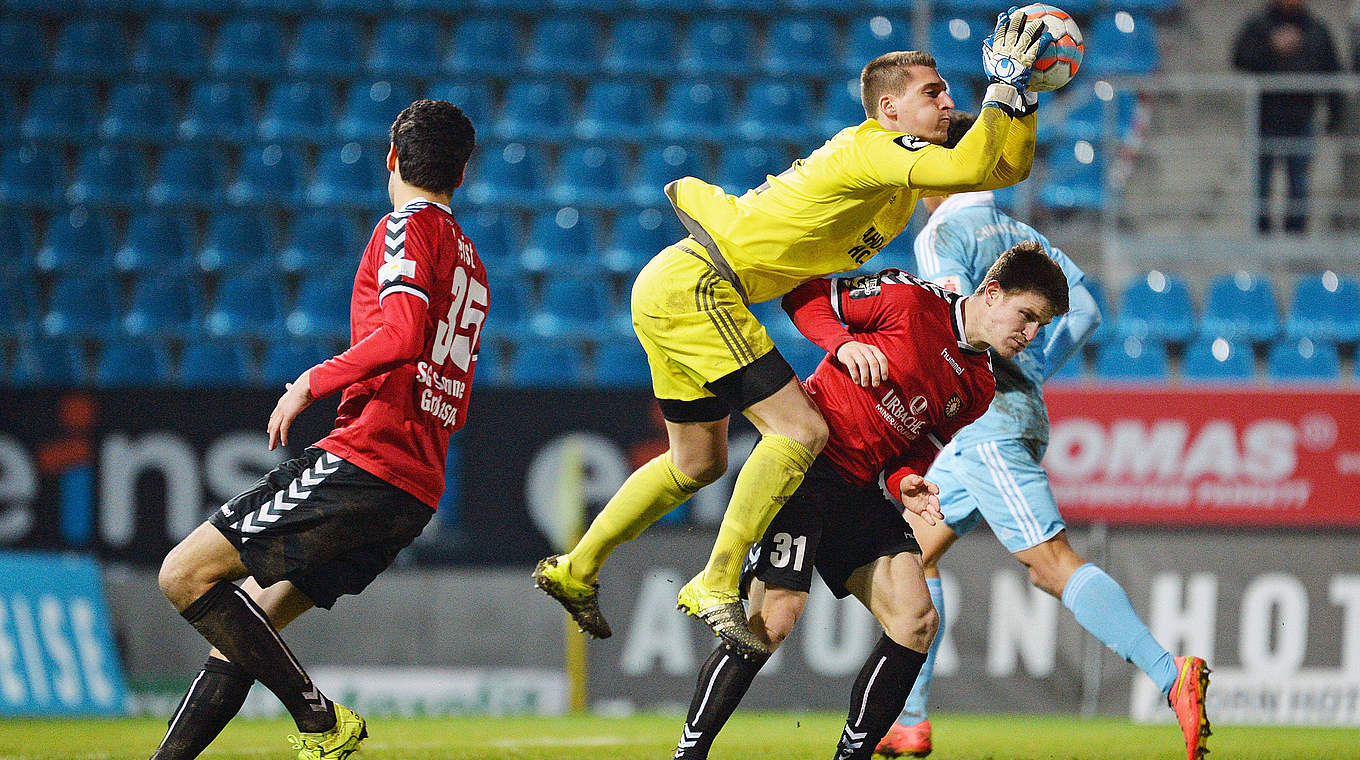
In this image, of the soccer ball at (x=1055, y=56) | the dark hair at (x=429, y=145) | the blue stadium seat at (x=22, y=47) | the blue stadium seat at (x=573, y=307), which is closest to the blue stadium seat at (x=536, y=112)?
the blue stadium seat at (x=573, y=307)

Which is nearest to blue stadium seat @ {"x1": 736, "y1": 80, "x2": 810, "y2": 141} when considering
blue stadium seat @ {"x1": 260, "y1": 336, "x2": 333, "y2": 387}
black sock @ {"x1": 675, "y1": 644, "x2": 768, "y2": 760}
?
blue stadium seat @ {"x1": 260, "y1": 336, "x2": 333, "y2": 387}

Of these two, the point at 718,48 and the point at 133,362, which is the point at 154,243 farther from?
the point at 718,48

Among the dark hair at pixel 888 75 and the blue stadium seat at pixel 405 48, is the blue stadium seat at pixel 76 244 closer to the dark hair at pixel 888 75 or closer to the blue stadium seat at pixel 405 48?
the blue stadium seat at pixel 405 48

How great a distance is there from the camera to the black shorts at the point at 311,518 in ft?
13.8

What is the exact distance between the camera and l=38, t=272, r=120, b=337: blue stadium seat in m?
11.3

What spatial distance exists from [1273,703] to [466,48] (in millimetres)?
8528

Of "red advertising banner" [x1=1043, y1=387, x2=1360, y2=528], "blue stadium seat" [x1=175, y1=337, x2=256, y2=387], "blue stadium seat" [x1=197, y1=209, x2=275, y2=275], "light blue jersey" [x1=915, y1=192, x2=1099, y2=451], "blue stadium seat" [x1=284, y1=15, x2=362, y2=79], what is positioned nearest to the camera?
"light blue jersey" [x1=915, y1=192, x2=1099, y2=451]

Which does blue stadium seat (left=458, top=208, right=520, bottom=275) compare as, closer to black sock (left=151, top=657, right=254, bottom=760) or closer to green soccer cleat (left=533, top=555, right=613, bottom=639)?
green soccer cleat (left=533, top=555, right=613, bottom=639)

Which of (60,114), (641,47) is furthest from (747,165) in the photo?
(60,114)

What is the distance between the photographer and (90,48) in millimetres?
13180

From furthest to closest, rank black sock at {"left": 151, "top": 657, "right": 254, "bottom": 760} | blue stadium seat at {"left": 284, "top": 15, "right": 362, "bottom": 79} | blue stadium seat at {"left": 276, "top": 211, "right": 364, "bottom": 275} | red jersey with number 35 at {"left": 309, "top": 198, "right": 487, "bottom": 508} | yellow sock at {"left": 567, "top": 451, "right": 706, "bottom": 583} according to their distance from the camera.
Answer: blue stadium seat at {"left": 284, "top": 15, "right": 362, "bottom": 79}, blue stadium seat at {"left": 276, "top": 211, "right": 364, "bottom": 275}, yellow sock at {"left": 567, "top": 451, "right": 706, "bottom": 583}, black sock at {"left": 151, "top": 657, "right": 254, "bottom": 760}, red jersey with number 35 at {"left": 309, "top": 198, "right": 487, "bottom": 508}

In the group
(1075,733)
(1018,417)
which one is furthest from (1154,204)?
(1018,417)

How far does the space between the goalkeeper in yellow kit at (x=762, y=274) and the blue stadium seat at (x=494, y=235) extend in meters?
6.73

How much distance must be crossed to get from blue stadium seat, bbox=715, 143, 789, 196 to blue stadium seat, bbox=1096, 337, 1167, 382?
2.95m
